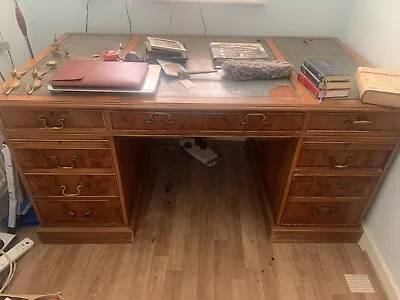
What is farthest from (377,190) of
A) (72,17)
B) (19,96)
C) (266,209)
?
(72,17)

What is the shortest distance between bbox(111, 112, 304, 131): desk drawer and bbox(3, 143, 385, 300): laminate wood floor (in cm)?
66

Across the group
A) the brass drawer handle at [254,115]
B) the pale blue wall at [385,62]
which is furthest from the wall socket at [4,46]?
the pale blue wall at [385,62]

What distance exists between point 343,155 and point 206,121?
588mm

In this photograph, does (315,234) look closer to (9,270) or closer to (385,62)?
(385,62)

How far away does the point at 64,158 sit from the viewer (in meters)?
1.27

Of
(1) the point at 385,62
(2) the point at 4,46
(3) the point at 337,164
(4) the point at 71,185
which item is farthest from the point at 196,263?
(2) the point at 4,46

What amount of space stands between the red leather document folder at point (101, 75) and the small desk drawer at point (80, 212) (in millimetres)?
555

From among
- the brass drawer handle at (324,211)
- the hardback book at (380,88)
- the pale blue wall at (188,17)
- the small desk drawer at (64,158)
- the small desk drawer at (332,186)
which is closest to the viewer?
the hardback book at (380,88)

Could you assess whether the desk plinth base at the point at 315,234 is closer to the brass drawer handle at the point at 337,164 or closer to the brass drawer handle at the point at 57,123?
the brass drawer handle at the point at 337,164

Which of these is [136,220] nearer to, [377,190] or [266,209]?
[266,209]

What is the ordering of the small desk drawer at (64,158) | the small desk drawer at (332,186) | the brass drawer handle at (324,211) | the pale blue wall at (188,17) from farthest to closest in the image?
the pale blue wall at (188,17)
the brass drawer handle at (324,211)
the small desk drawer at (332,186)
the small desk drawer at (64,158)

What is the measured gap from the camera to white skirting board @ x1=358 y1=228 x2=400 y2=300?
132 cm

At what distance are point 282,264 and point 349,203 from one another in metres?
0.42

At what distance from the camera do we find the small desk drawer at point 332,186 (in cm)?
135
